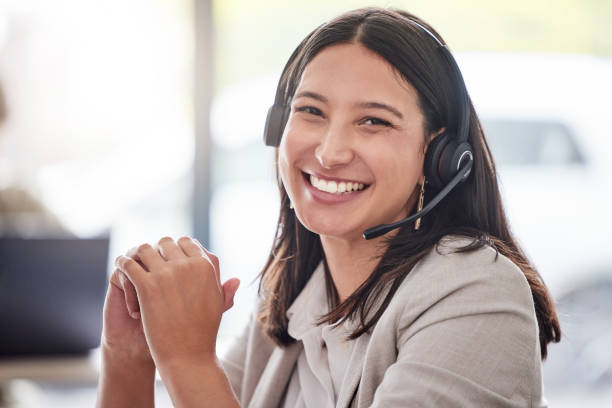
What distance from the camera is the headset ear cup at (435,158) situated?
1.05m

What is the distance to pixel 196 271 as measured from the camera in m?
0.98

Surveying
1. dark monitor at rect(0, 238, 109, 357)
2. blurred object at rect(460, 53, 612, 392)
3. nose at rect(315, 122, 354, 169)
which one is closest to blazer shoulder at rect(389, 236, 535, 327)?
nose at rect(315, 122, 354, 169)

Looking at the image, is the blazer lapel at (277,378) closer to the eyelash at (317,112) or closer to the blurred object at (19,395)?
the eyelash at (317,112)

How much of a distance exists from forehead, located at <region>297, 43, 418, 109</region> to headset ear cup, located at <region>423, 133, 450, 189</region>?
0.23 feet

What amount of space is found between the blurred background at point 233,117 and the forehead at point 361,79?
7.87 ft

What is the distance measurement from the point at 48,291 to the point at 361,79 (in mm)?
955

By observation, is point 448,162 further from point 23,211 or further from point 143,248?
point 23,211

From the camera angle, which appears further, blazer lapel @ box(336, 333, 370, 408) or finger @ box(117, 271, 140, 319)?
finger @ box(117, 271, 140, 319)

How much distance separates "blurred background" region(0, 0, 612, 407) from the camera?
345 cm

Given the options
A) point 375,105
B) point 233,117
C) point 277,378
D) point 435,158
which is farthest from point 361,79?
point 233,117

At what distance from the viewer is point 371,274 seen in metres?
1.09

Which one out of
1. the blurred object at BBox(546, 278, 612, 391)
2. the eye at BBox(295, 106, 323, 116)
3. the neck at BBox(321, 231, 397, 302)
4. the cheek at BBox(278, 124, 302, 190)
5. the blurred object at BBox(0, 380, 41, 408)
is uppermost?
the eye at BBox(295, 106, 323, 116)

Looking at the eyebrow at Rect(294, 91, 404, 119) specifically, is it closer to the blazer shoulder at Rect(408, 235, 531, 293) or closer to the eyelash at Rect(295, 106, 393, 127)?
the eyelash at Rect(295, 106, 393, 127)

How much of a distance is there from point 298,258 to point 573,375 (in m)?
2.78
